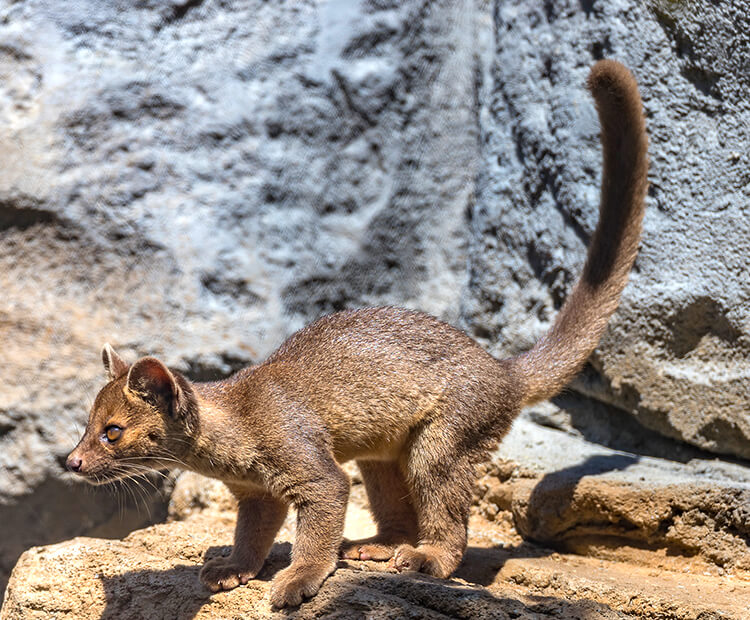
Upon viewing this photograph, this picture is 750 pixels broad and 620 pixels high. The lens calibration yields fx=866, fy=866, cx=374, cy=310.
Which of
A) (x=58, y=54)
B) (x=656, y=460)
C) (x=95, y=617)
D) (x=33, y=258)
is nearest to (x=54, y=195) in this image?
(x=33, y=258)

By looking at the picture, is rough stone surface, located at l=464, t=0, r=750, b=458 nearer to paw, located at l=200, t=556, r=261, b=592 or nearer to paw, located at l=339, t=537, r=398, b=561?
paw, located at l=339, t=537, r=398, b=561

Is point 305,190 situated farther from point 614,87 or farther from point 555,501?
point 555,501

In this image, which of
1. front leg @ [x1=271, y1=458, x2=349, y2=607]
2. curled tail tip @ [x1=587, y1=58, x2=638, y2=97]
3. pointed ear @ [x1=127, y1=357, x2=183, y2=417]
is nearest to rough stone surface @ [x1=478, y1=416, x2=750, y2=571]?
front leg @ [x1=271, y1=458, x2=349, y2=607]

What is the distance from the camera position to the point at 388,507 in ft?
15.2

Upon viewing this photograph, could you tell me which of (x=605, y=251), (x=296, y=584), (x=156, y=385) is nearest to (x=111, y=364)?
(x=156, y=385)

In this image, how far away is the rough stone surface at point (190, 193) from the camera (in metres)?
5.76

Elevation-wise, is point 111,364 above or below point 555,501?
above

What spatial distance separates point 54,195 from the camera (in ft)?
18.9

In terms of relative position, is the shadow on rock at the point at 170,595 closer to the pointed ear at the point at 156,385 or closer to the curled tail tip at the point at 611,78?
the pointed ear at the point at 156,385

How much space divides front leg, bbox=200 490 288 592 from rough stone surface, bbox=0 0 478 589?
182 centimetres

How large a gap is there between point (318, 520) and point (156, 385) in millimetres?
947

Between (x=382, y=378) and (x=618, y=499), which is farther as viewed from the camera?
(x=618, y=499)

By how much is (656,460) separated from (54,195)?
4.20 m

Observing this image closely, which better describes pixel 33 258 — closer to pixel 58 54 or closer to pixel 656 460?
pixel 58 54
